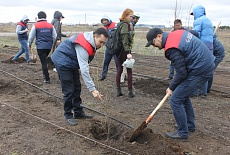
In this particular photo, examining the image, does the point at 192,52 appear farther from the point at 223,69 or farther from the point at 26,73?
the point at 223,69

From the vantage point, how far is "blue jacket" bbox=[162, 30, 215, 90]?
3.96 metres

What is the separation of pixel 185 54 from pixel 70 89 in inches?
81.1

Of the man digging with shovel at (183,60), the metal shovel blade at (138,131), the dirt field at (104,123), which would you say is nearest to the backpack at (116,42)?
the dirt field at (104,123)

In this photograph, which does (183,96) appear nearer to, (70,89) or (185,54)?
(185,54)

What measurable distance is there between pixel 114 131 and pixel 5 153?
5.86 ft

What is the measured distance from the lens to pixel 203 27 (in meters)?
6.45

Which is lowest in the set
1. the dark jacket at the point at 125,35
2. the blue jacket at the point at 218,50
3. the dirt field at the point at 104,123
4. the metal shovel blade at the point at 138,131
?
the dirt field at the point at 104,123

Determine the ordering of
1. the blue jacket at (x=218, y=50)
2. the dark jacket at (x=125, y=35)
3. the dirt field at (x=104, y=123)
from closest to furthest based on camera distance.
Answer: the dirt field at (x=104, y=123) → the dark jacket at (x=125, y=35) → the blue jacket at (x=218, y=50)

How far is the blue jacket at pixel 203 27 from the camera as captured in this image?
642cm

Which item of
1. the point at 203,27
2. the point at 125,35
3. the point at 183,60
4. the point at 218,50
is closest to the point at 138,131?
the point at 183,60

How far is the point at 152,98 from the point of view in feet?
22.3

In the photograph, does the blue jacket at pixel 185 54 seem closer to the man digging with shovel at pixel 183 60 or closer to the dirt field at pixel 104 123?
the man digging with shovel at pixel 183 60

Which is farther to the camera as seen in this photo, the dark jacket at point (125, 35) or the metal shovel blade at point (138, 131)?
the dark jacket at point (125, 35)

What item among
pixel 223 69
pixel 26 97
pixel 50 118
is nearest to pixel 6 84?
pixel 26 97
